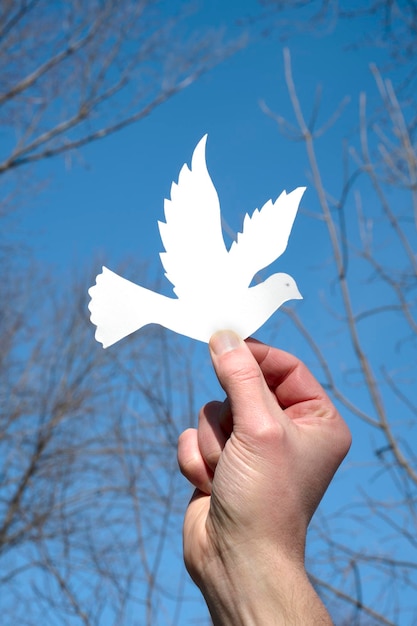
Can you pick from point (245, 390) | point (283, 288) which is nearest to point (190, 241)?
point (283, 288)

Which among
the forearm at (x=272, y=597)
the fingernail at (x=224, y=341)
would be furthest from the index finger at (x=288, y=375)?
the forearm at (x=272, y=597)

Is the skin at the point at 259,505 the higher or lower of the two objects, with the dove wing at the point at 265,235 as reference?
lower

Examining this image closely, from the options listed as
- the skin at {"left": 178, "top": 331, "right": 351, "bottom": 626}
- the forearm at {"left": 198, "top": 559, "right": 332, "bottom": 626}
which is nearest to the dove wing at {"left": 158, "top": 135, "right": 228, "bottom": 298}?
the skin at {"left": 178, "top": 331, "right": 351, "bottom": 626}

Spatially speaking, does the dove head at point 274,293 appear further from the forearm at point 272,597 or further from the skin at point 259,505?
the forearm at point 272,597

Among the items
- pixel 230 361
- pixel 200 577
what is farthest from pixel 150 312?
pixel 200 577

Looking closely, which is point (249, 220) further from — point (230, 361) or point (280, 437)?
point (280, 437)

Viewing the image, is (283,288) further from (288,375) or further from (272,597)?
(272,597)
